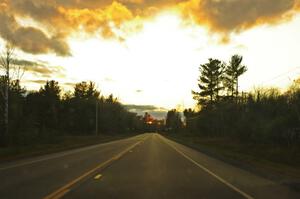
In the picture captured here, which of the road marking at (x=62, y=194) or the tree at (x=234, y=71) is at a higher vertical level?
the tree at (x=234, y=71)

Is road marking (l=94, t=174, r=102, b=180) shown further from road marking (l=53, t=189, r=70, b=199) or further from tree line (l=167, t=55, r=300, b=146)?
tree line (l=167, t=55, r=300, b=146)

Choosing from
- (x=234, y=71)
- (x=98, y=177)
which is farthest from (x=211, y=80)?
(x=98, y=177)

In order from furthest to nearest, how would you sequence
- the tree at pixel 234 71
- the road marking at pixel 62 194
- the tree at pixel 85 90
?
the tree at pixel 85 90
the tree at pixel 234 71
the road marking at pixel 62 194

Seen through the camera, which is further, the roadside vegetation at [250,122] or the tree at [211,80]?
the tree at [211,80]

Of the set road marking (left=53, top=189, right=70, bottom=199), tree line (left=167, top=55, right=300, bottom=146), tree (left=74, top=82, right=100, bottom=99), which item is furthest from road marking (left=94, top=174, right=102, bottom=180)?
tree (left=74, top=82, right=100, bottom=99)

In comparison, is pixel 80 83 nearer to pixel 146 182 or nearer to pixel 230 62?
pixel 230 62

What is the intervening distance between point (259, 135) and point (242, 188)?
31.0 meters

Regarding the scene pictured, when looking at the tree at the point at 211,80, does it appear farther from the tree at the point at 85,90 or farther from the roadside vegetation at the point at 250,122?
the tree at the point at 85,90

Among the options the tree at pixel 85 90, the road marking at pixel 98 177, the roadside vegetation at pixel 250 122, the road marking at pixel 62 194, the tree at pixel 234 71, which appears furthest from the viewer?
the tree at pixel 85 90

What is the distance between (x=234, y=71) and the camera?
90812 mm

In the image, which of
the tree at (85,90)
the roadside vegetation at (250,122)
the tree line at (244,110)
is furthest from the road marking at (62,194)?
the tree at (85,90)

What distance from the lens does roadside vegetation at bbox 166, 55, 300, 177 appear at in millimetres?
28719

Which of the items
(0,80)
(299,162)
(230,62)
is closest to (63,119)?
(230,62)

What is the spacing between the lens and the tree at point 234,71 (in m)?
89.3
